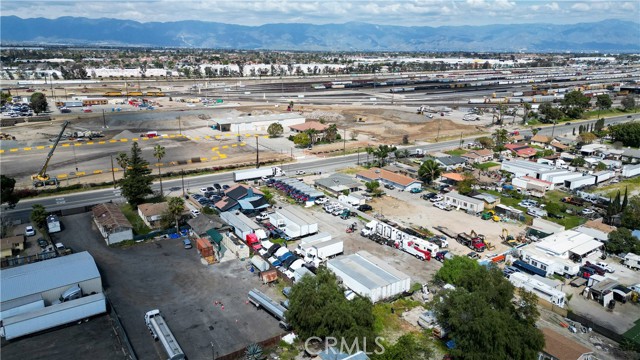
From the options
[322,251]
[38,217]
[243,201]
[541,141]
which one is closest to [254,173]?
[243,201]

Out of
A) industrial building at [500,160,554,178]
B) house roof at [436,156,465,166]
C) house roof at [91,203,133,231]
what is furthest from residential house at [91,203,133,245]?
industrial building at [500,160,554,178]

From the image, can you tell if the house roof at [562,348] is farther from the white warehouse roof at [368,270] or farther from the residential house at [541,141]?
the residential house at [541,141]

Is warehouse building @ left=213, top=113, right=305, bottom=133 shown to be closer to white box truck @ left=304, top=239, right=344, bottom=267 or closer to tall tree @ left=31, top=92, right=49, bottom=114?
tall tree @ left=31, top=92, right=49, bottom=114

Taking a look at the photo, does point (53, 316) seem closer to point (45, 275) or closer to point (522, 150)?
point (45, 275)

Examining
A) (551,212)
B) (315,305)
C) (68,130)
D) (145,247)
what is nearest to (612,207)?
(551,212)

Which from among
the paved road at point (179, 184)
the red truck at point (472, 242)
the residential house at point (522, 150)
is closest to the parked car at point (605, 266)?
the red truck at point (472, 242)

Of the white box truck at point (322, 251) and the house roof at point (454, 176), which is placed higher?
the house roof at point (454, 176)
